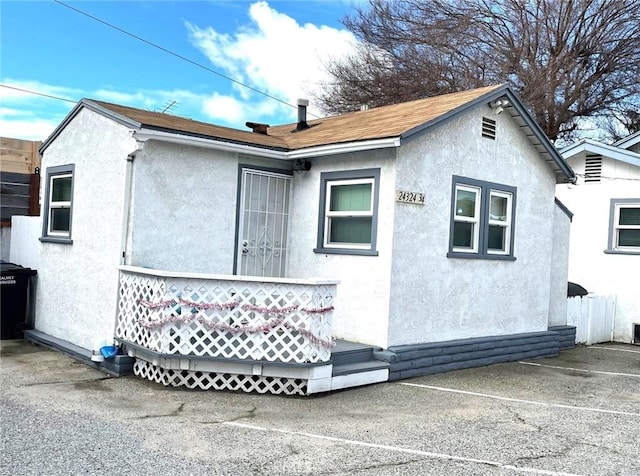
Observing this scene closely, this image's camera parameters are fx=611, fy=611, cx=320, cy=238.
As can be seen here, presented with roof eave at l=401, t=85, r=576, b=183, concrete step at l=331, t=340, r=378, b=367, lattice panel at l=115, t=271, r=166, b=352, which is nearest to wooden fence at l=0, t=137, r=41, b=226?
A: lattice panel at l=115, t=271, r=166, b=352

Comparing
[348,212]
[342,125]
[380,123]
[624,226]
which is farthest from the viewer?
[624,226]

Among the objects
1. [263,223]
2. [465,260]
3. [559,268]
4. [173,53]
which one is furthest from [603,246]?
[173,53]

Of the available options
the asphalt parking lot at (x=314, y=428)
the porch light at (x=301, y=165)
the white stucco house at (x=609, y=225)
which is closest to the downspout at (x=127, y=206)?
the asphalt parking lot at (x=314, y=428)

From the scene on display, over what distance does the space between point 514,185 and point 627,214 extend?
4601 mm

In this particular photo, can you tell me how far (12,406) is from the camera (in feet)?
20.4

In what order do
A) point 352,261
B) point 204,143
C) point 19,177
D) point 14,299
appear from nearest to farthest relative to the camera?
point 204,143 → point 352,261 → point 14,299 → point 19,177

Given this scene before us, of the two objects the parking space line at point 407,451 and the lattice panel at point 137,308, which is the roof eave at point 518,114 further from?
the parking space line at point 407,451

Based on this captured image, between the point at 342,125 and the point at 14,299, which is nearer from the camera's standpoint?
the point at 14,299

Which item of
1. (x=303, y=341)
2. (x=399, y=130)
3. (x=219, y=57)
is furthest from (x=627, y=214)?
(x=219, y=57)

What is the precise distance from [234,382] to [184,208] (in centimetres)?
256

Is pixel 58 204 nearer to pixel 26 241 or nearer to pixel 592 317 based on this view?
pixel 26 241

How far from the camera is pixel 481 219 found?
9656 mm

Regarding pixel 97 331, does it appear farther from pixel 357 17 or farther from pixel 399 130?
pixel 357 17

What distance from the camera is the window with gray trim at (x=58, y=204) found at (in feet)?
31.2
